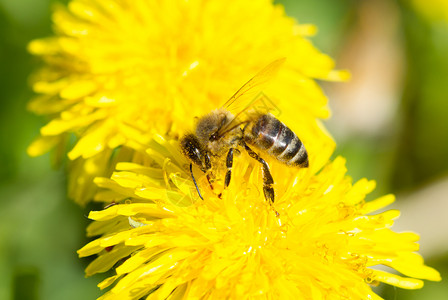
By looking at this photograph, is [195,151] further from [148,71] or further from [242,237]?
[148,71]

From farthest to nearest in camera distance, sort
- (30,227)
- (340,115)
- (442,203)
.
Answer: (340,115), (442,203), (30,227)

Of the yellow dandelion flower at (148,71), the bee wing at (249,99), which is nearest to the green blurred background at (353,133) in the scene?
the yellow dandelion flower at (148,71)

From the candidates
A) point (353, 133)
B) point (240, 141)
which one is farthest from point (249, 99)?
point (353, 133)

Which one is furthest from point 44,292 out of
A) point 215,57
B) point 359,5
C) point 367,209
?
point 359,5

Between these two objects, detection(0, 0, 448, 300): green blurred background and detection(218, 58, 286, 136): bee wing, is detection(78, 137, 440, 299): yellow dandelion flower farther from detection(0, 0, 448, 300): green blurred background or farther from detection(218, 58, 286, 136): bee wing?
detection(0, 0, 448, 300): green blurred background

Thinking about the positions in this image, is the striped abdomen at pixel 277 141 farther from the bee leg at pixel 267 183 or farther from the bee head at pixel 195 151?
the bee head at pixel 195 151

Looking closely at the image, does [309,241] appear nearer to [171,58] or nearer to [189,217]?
[189,217]
